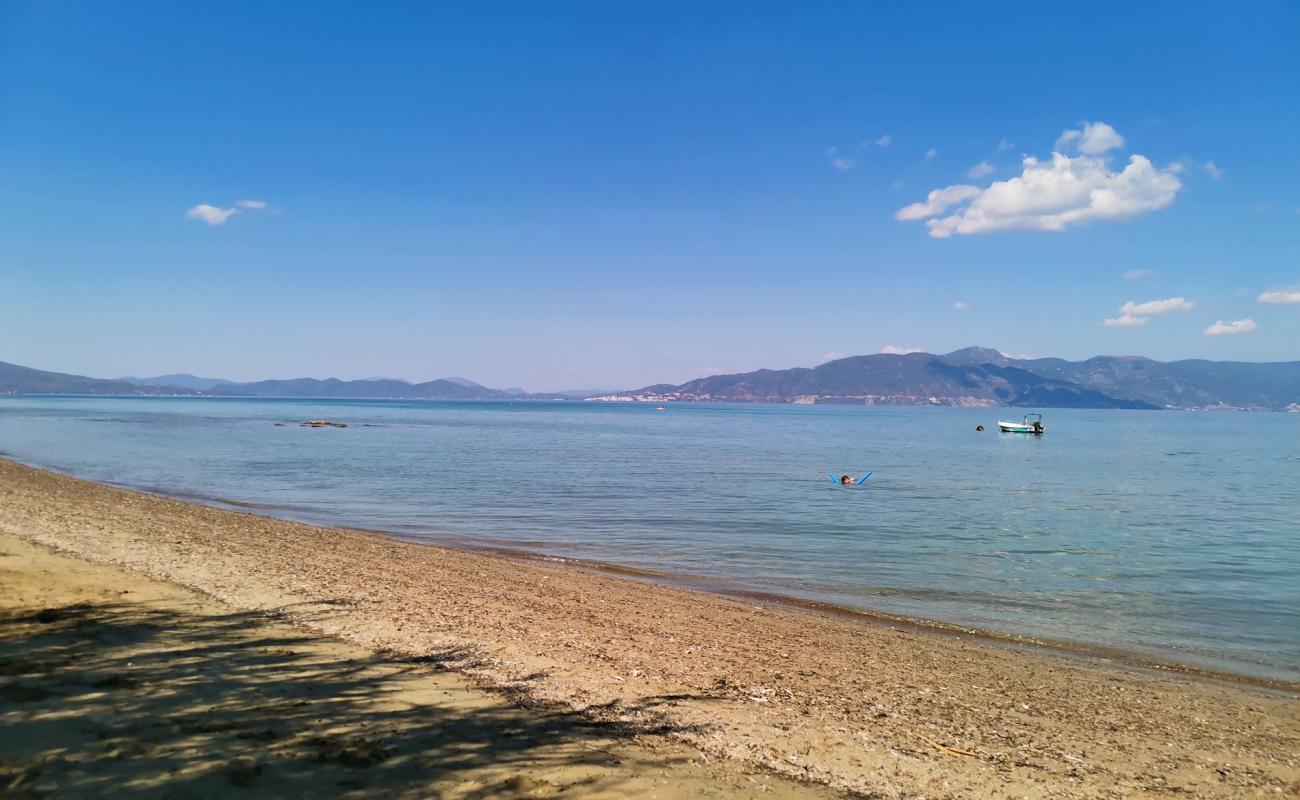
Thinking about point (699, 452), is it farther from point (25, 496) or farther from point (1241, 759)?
point (1241, 759)

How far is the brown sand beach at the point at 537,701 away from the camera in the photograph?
5168 millimetres

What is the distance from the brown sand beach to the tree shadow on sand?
22mm

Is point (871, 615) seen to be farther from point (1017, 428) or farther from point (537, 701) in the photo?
point (1017, 428)

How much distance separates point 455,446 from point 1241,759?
195 feet

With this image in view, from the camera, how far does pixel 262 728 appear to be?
5562 mm

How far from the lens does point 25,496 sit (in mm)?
20344

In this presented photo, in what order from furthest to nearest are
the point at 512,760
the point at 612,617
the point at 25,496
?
the point at 25,496, the point at 612,617, the point at 512,760

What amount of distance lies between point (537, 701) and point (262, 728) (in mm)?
2252

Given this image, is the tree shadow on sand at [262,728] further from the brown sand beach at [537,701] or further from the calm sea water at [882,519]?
the calm sea water at [882,519]

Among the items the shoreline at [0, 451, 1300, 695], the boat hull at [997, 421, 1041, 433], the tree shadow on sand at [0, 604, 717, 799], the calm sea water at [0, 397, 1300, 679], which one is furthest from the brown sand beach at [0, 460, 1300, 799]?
the boat hull at [997, 421, 1041, 433]

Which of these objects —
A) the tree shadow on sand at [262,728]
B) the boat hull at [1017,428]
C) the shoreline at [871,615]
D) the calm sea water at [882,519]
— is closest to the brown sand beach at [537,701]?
the tree shadow on sand at [262,728]

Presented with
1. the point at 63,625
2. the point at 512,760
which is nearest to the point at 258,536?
the point at 63,625

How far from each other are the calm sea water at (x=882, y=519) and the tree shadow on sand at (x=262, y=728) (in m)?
9.47

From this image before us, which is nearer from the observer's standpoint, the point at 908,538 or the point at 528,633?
the point at 528,633
